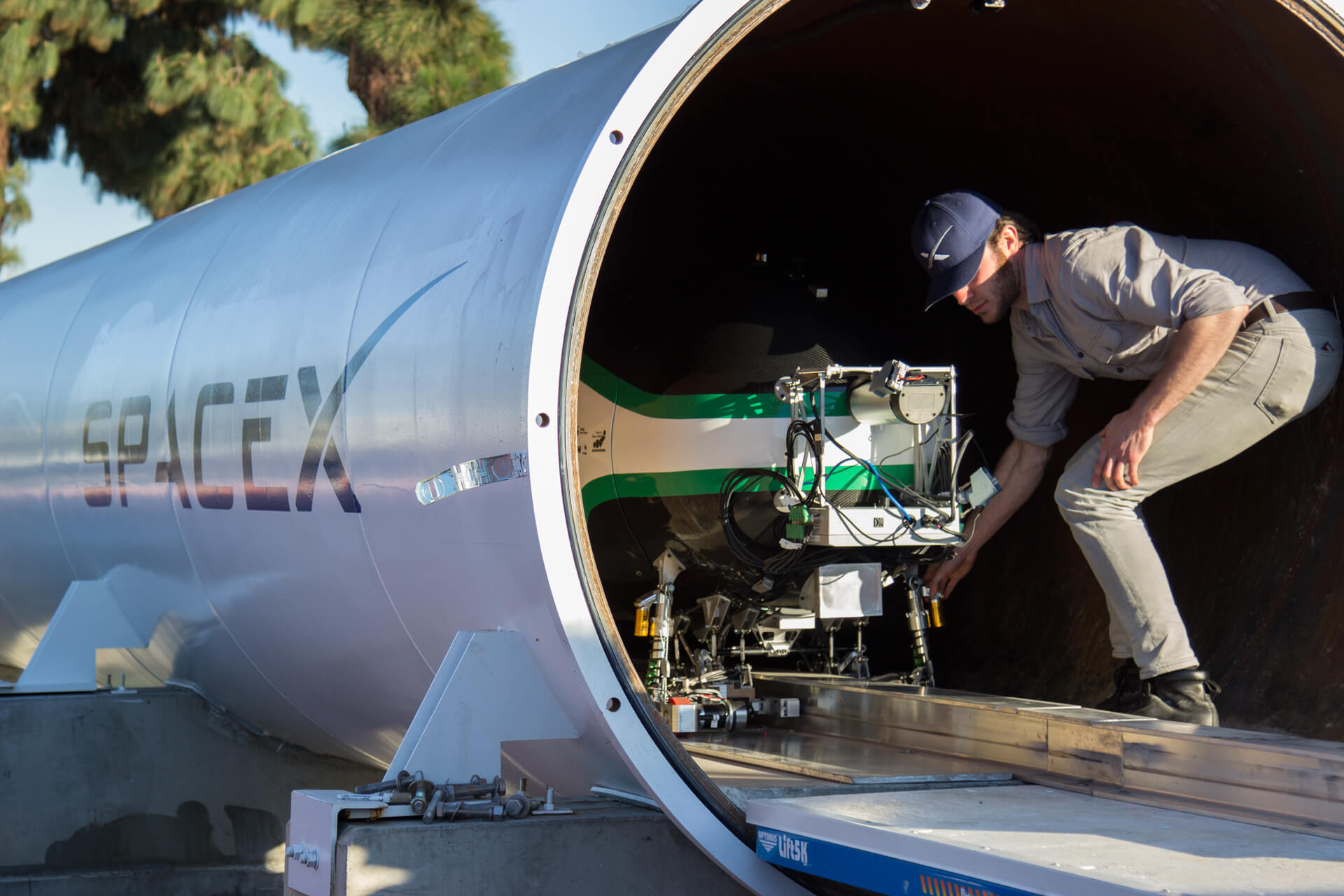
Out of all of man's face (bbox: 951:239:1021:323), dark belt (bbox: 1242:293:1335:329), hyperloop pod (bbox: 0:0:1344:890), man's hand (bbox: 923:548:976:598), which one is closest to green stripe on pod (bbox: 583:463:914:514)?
hyperloop pod (bbox: 0:0:1344:890)

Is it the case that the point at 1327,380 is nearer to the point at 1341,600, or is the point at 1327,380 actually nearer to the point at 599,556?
the point at 1341,600

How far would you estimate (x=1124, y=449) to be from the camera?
3939 millimetres

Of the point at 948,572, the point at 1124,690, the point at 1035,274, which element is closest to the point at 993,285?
the point at 1035,274

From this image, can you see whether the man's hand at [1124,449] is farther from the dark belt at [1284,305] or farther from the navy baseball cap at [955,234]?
the navy baseball cap at [955,234]

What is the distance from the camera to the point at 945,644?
583cm

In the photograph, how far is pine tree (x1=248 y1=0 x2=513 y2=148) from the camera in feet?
61.9

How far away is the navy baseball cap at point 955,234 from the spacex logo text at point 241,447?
68.3 inches

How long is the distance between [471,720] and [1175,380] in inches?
80.1

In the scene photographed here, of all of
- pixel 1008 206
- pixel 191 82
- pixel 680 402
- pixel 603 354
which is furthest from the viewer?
pixel 191 82

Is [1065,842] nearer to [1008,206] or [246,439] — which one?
[246,439]

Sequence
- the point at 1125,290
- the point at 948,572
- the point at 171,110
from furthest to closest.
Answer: the point at 171,110
the point at 948,572
the point at 1125,290

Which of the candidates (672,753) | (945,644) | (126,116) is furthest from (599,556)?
(126,116)

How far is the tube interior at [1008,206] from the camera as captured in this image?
420 centimetres

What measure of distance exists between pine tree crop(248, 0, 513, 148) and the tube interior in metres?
13.5
